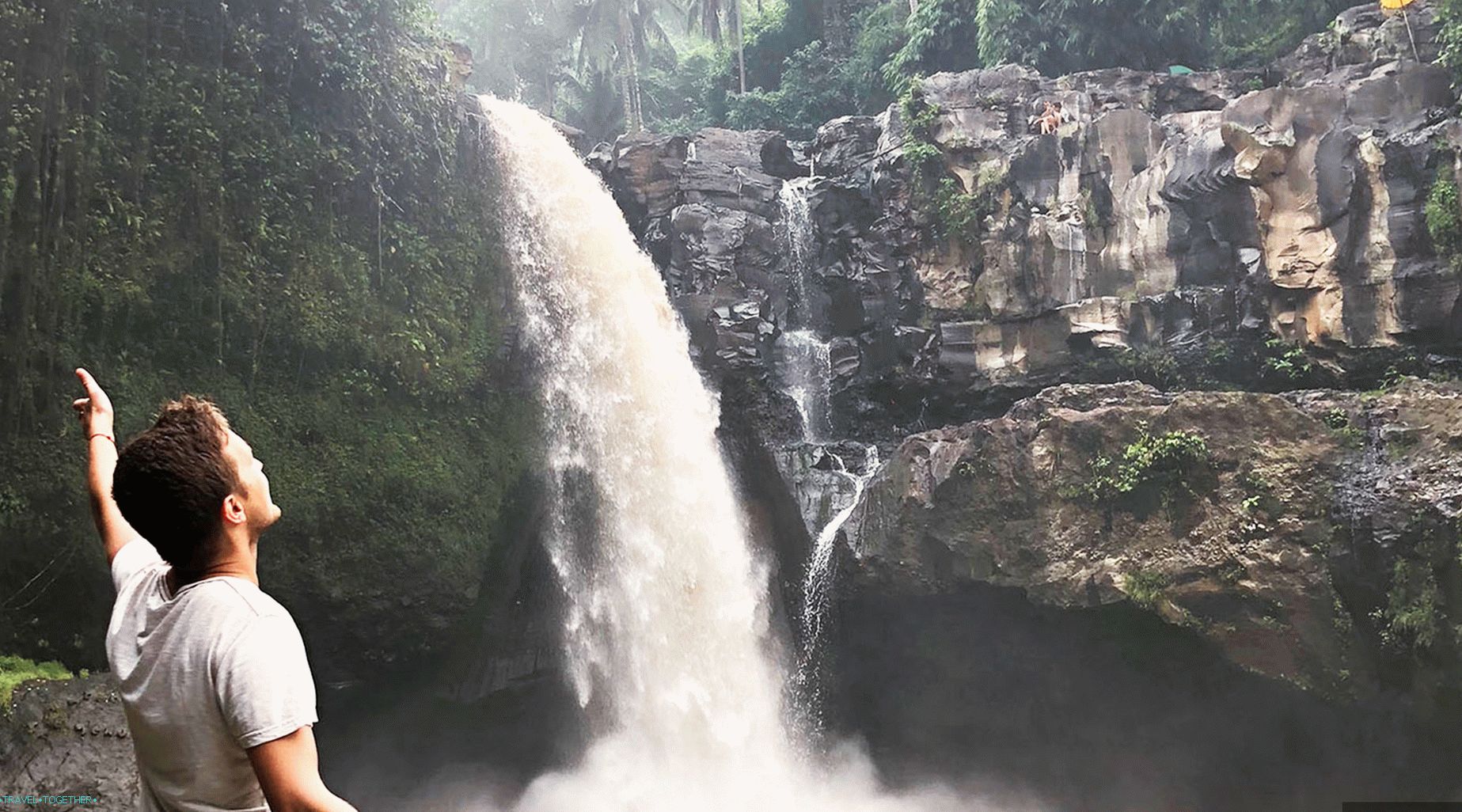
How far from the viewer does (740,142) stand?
1748 cm

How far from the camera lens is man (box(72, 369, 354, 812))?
4.95ft

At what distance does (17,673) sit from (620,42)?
74.3 ft

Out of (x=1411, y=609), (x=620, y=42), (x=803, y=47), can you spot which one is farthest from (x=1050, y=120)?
(x=620, y=42)

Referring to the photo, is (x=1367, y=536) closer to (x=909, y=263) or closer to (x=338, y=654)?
(x=909, y=263)

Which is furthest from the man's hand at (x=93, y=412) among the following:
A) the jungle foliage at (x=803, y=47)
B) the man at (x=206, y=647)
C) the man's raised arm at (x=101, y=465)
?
the jungle foliage at (x=803, y=47)

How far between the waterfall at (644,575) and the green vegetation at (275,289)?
801 millimetres

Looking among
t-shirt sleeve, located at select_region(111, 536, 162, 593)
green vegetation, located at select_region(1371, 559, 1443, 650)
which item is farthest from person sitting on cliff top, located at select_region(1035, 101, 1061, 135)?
t-shirt sleeve, located at select_region(111, 536, 162, 593)

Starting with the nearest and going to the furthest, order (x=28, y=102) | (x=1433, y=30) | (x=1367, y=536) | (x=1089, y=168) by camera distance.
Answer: (x=28, y=102) < (x=1367, y=536) < (x=1433, y=30) < (x=1089, y=168)

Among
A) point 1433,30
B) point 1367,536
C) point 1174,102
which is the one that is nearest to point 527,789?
point 1367,536

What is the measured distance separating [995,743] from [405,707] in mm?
7352

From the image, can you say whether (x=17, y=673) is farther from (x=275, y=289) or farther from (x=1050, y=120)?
(x=1050, y=120)

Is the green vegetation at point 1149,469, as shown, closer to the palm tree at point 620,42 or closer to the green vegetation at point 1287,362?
the green vegetation at point 1287,362

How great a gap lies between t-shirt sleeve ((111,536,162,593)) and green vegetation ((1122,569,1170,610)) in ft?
36.4

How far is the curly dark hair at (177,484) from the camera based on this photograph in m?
1.61
